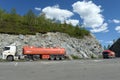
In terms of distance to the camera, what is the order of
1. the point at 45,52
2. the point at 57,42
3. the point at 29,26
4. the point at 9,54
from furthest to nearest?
the point at 29,26, the point at 57,42, the point at 45,52, the point at 9,54

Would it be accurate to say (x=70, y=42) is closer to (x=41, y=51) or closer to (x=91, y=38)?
(x=91, y=38)

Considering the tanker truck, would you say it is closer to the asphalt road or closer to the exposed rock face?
the exposed rock face

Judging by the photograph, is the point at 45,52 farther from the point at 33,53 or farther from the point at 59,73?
the point at 59,73

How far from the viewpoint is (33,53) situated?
2025 inches

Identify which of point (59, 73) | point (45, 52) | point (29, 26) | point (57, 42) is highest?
point (29, 26)

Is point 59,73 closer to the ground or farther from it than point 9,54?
closer to the ground

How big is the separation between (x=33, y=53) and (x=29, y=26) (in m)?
27.9

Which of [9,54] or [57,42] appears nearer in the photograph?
[9,54]

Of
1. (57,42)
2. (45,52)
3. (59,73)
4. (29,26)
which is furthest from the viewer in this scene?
(29,26)

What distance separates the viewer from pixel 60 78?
16.1 metres

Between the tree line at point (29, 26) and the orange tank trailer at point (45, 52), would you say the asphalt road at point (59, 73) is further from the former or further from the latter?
the tree line at point (29, 26)

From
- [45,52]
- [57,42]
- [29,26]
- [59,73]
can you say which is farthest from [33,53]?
[59,73]

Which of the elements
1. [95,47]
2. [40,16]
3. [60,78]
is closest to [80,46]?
[95,47]

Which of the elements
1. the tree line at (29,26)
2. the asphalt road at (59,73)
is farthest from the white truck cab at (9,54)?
the asphalt road at (59,73)
